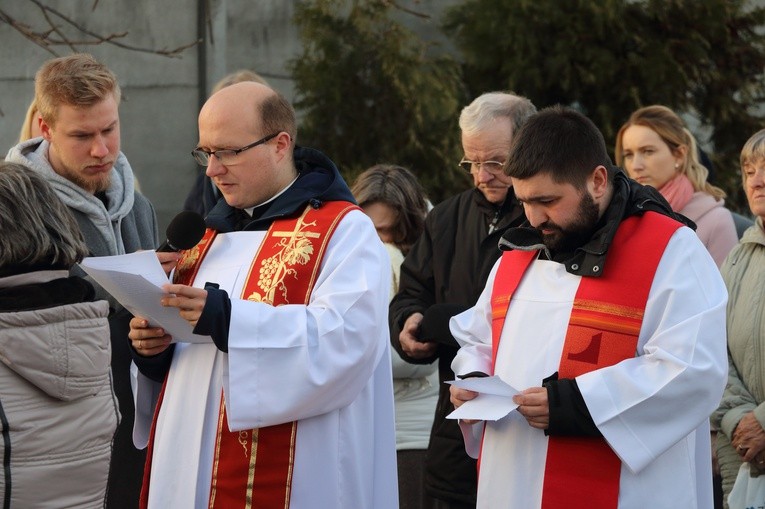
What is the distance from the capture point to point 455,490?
17.2ft

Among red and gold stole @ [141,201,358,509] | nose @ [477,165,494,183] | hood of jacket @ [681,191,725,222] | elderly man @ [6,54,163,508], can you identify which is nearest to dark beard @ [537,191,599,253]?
red and gold stole @ [141,201,358,509]

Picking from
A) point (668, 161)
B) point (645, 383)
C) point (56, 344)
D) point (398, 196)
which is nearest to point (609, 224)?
point (645, 383)

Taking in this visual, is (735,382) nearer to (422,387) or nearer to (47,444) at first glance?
(422,387)

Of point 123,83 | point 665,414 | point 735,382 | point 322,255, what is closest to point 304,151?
point 322,255

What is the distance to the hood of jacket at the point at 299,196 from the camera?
4.55 meters

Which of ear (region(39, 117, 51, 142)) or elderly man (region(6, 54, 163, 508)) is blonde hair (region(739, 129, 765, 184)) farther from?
ear (region(39, 117, 51, 142))

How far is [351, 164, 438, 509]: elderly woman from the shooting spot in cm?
648

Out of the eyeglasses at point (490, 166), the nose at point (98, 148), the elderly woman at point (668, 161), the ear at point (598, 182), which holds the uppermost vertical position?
the ear at point (598, 182)

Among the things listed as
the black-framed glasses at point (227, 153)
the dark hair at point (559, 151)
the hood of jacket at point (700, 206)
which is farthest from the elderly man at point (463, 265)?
the hood of jacket at point (700, 206)

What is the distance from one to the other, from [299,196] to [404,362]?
2.07 metres

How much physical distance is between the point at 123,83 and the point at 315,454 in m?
4.76

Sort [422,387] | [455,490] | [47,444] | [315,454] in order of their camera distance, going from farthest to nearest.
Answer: [422,387] < [455,490] < [315,454] < [47,444]

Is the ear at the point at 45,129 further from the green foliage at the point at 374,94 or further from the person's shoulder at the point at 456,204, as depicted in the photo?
the green foliage at the point at 374,94

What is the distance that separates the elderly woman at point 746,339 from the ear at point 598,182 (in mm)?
1554
